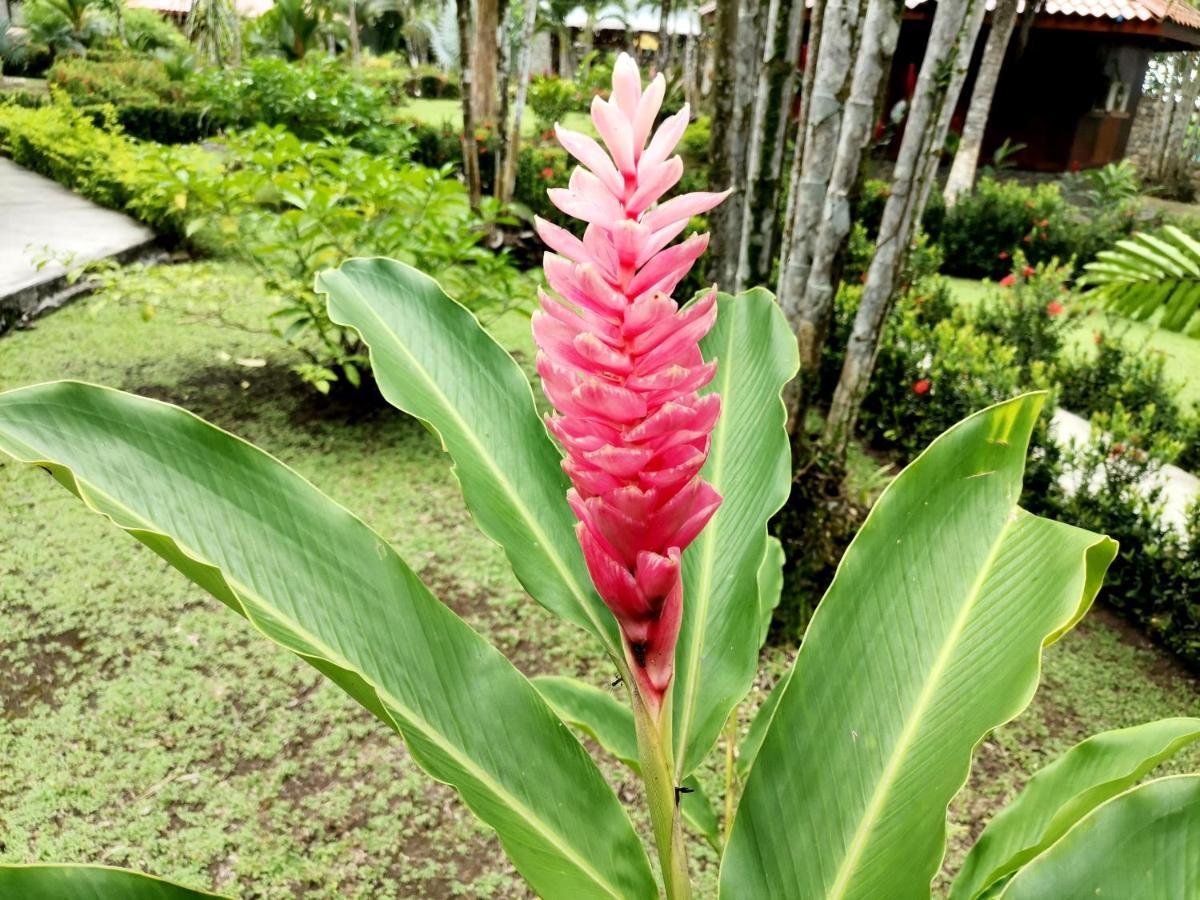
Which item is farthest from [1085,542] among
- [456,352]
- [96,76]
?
[96,76]

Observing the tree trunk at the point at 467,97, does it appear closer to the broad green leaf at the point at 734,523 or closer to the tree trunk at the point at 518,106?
the tree trunk at the point at 518,106

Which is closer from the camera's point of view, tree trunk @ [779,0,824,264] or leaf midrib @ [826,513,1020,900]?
leaf midrib @ [826,513,1020,900]

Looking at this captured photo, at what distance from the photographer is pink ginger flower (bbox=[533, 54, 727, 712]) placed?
0.63 metres

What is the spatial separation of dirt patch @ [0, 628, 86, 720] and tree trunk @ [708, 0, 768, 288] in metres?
2.73

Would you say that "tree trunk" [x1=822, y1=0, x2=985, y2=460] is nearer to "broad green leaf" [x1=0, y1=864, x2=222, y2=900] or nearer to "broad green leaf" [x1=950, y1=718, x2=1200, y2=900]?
"broad green leaf" [x1=950, y1=718, x2=1200, y2=900]

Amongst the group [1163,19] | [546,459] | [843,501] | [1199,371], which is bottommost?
[1199,371]

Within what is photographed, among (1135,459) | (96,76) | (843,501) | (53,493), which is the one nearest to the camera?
(843,501)

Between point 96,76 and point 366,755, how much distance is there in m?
15.0

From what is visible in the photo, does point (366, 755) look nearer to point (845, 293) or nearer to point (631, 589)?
point (631, 589)

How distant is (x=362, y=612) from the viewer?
3.01ft

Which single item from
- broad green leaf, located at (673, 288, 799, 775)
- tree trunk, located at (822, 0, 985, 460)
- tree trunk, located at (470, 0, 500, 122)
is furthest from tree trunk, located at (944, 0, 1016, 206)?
broad green leaf, located at (673, 288, 799, 775)

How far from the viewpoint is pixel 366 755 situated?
8.10 feet

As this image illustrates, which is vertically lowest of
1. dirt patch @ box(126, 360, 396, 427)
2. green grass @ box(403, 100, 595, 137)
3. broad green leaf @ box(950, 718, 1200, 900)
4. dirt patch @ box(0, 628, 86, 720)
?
dirt patch @ box(0, 628, 86, 720)

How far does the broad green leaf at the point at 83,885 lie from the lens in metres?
0.64
